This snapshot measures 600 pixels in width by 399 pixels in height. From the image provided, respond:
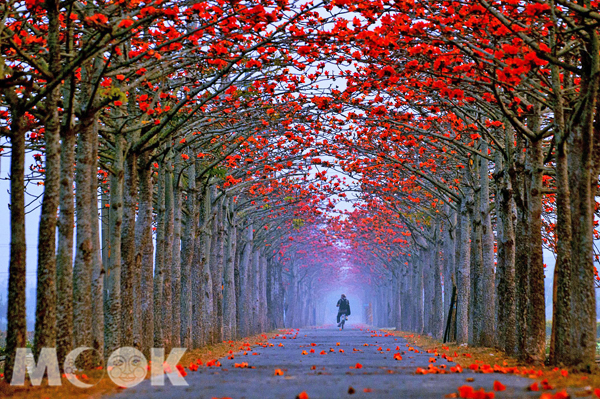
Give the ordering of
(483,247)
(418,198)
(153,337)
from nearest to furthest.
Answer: (153,337) < (483,247) < (418,198)

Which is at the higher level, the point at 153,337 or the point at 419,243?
the point at 419,243

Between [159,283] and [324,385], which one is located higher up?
[159,283]

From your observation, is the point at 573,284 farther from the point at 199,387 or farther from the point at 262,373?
the point at 199,387

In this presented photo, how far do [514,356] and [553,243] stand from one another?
34.7 feet

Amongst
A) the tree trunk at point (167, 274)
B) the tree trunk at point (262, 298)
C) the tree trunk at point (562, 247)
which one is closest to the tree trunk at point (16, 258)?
the tree trunk at point (167, 274)

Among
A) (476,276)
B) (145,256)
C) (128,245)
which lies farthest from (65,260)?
(476,276)

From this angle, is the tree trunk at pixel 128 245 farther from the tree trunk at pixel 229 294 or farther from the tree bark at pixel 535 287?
the tree trunk at pixel 229 294

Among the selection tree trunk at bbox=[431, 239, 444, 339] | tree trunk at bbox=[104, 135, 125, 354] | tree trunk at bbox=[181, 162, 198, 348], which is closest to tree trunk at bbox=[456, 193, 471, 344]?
tree trunk at bbox=[431, 239, 444, 339]

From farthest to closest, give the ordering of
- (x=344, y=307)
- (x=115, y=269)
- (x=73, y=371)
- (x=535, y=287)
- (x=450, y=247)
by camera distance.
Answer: (x=344, y=307) → (x=450, y=247) → (x=115, y=269) → (x=535, y=287) → (x=73, y=371)

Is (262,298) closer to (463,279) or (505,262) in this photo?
(463,279)

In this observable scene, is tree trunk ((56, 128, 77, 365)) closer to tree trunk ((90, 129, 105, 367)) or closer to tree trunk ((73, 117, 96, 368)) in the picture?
tree trunk ((73, 117, 96, 368))

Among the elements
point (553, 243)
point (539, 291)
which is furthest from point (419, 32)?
point (553, 243)

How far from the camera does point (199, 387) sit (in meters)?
7.83

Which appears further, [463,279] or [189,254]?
[463,279]
